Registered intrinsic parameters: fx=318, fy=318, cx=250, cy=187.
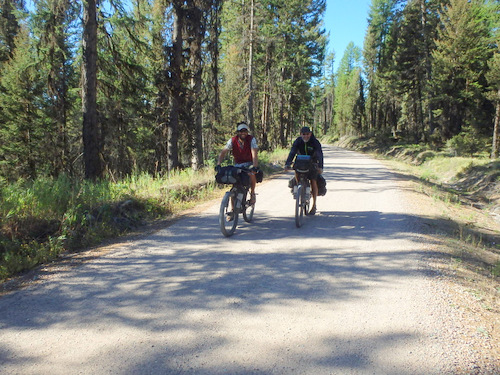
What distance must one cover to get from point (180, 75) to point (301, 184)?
316 inches

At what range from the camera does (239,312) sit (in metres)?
3.27

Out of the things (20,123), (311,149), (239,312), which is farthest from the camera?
(20,123)

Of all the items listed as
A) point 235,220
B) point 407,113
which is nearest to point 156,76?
point 235,220

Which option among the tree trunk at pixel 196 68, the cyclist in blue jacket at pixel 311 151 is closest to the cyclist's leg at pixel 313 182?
the cyclist in blue jacket at pixel 311 151

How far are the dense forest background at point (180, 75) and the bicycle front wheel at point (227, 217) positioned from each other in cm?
517

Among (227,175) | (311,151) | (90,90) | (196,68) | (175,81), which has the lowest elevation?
(227,175)

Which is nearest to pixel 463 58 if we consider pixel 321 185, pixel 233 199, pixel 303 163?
pixel 321 185

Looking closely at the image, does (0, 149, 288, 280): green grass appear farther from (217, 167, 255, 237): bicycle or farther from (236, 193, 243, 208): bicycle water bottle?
(236, 193, 243, 208): bicycle water bottle

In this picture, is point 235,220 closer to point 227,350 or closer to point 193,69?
point 227,350

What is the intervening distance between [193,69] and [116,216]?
32.6 ft

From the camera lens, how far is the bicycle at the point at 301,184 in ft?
21.5

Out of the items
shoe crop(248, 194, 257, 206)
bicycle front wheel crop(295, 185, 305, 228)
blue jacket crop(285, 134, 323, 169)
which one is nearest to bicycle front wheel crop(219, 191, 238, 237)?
shoe crop(248, 194, 257, 206)

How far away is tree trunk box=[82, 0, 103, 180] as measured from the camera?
31.1 ft

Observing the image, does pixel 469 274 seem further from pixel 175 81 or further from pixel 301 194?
pixel 175 81
